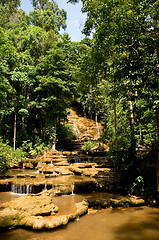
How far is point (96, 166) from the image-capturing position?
13.3 meters

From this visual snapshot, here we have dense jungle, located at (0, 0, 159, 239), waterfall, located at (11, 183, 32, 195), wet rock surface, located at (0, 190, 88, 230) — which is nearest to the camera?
wet rock surface, located at (0, 190, 88, 230)

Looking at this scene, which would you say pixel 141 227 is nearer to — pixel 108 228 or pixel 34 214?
pixel 108 228

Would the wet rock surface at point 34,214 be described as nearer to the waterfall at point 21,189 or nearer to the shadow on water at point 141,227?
the shadow on water at point 141,227

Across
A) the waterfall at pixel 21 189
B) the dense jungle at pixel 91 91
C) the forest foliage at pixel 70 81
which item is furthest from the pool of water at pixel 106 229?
the waterfall at pixel 21 189

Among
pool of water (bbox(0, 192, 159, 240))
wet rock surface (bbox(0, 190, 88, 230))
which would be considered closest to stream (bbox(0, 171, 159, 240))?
pool of water (bbox(0, 192, 159, 240))

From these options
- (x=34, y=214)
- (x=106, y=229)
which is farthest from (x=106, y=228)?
(x=34, y=214)

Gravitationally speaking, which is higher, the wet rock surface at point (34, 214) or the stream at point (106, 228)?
the wet rock surface at point (34, 214)

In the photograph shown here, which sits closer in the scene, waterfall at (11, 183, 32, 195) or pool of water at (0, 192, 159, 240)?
pool of water at (0, 192, 159, 240)

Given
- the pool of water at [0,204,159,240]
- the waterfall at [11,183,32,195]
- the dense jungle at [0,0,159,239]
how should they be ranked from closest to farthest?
the pool of water at [0,204,159,240] < the dense jungle at [0,0,159,239] < the waterfall at [11,183,32,195]

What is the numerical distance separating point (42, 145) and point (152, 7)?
1609 cm

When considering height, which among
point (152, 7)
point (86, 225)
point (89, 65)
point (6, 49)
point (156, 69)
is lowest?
point (86, 225)

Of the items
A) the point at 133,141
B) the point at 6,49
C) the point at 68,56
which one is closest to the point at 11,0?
the point at 68,56

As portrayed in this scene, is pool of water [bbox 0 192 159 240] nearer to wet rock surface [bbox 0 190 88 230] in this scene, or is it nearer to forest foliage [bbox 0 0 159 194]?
wet rock surface [bbox 0 190 88 230]

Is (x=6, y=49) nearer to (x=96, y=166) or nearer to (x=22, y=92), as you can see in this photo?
(x=22, y=92)
